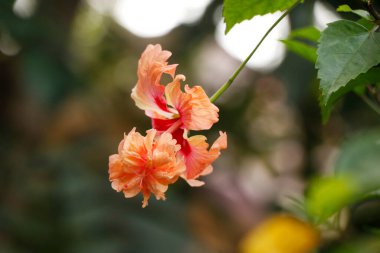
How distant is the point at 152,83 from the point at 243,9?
0.13 m

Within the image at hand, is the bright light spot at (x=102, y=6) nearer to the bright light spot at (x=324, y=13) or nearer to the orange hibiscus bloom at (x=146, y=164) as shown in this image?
the bright light spot at (x=324, y=13)

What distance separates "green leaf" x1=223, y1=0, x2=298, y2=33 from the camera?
2.10 ft

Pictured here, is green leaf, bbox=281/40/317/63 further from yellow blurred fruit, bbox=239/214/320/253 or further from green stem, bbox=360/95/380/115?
yellow blurred fruit, bbox=239/214/320/253

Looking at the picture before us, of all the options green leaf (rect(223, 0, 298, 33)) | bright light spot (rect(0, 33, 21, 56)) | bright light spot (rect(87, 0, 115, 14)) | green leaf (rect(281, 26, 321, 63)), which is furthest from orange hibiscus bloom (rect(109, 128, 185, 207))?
bright light spot (rect(87, 0, 115, 14))

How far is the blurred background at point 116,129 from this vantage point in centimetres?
227

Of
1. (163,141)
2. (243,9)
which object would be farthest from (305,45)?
(163,141)

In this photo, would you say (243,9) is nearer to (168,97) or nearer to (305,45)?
(168,97)

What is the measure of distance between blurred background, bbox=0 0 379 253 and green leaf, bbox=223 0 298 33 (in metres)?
1.06

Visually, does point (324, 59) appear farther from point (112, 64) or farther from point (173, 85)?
point (112, 64)

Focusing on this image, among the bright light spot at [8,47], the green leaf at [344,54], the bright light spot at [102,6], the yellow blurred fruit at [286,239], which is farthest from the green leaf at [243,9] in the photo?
the bright light spot at [102,6]

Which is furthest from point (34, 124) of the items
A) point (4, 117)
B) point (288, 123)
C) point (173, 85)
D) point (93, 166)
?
point (173, 85)

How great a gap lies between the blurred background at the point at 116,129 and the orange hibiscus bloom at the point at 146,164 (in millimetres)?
1091

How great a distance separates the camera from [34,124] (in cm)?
304

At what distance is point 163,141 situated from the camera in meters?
0.60
